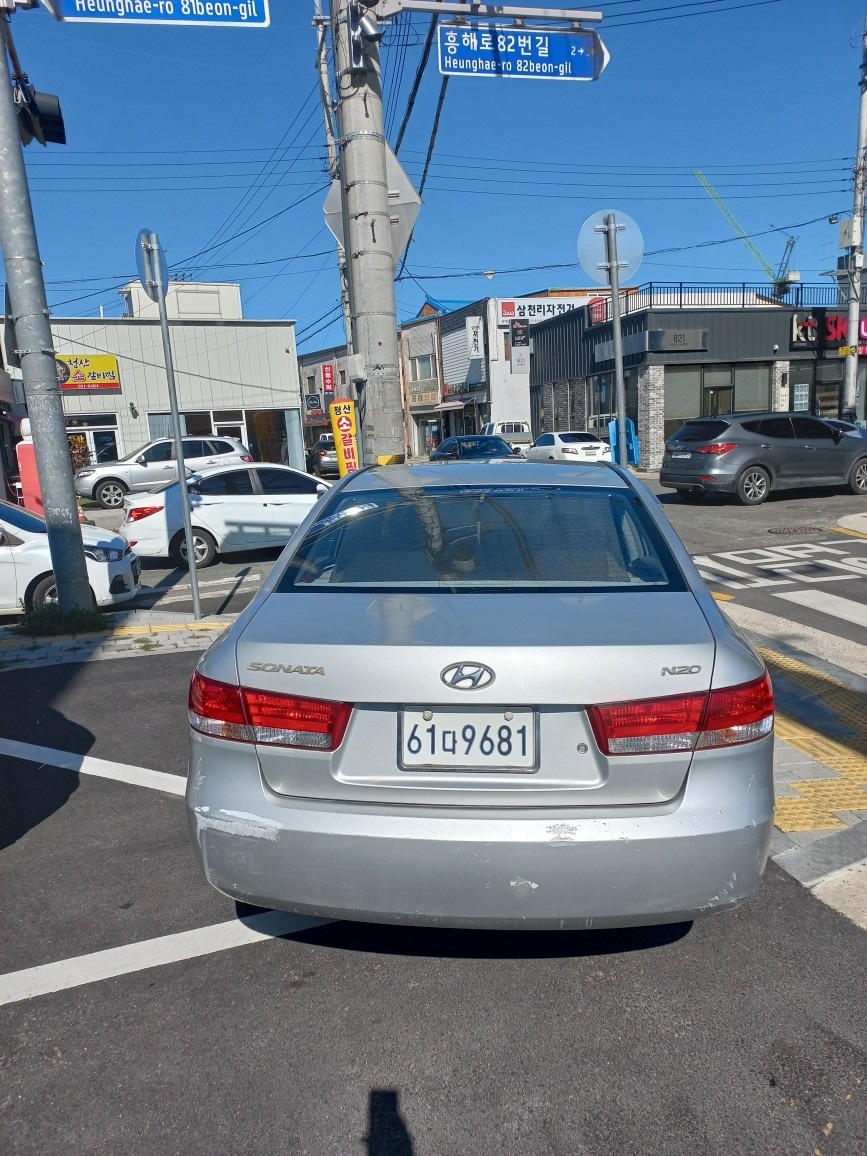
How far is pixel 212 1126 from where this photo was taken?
216 centimetres

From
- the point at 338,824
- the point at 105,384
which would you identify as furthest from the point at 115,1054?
the point at 105,384

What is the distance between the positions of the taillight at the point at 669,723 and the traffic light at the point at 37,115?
25.0 ft

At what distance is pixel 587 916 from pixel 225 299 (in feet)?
109

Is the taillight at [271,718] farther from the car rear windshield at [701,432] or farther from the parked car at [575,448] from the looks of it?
the parked car at [575,448]

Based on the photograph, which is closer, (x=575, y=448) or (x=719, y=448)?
(x=719, y=448)

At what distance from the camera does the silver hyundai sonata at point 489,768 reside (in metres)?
2.29

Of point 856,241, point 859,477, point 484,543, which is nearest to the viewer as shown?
point 484,543

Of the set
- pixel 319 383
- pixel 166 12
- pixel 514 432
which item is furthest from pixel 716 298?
pixel 319 383

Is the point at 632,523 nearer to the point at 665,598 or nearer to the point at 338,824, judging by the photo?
the point at 665,598

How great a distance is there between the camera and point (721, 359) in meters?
27.5

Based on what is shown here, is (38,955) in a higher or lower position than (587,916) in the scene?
lower

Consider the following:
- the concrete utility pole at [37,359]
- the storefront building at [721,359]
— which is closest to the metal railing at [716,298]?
the storefront building at [721,359]

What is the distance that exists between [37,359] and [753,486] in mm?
12288

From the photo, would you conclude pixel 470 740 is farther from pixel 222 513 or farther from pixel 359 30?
pixel 222 513
